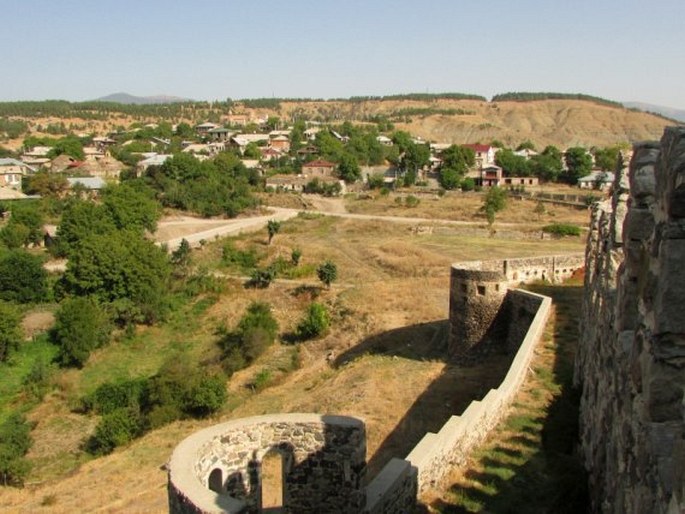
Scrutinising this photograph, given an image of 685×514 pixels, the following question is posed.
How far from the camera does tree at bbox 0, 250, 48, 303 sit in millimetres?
32250

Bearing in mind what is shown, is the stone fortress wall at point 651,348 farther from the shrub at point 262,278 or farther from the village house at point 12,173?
the village house at point 12,173

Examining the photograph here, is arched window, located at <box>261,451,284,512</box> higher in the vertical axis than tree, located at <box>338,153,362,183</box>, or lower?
lower

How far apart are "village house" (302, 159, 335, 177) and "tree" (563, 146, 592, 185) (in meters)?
25.1

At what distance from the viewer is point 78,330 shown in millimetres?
26594

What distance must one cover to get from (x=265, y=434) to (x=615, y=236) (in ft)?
16.7

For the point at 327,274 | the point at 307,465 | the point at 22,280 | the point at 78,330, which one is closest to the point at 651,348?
the point at 307,465

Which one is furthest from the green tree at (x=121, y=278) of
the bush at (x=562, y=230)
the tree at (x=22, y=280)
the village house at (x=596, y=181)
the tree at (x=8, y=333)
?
the village house at (x=596, y=181)

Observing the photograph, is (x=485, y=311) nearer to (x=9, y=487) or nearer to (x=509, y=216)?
A: (x=9, y=487)

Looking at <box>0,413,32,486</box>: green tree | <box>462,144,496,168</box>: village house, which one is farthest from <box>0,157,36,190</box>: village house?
<box>462,144,496,168</box>: village house

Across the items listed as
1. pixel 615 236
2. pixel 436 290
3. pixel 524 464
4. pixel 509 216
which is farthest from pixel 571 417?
pixel 509 216

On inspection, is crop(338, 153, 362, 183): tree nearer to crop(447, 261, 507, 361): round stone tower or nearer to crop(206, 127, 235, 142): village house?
crop(206, 127, 235, 142): village house

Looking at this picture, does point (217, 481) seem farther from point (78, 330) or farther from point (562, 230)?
point (562, 230)

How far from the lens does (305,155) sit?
84312 millimetres

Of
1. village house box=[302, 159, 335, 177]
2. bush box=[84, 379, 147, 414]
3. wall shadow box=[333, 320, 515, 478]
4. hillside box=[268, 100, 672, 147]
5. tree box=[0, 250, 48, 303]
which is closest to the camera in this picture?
wall shadow box=[333, 320, 515, 478]
